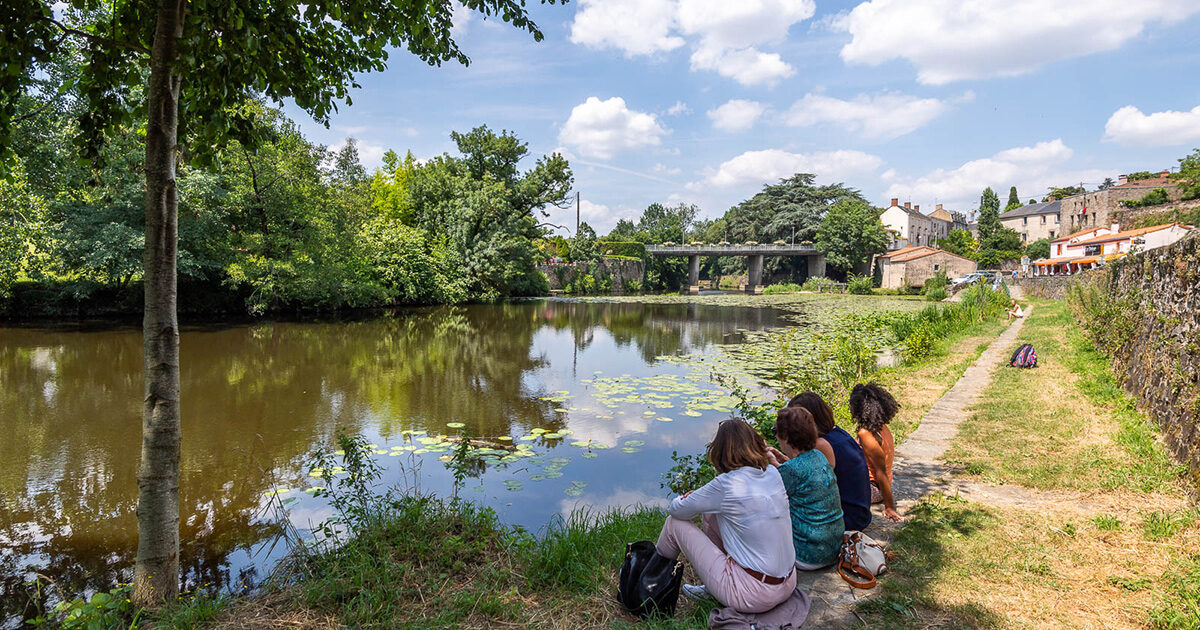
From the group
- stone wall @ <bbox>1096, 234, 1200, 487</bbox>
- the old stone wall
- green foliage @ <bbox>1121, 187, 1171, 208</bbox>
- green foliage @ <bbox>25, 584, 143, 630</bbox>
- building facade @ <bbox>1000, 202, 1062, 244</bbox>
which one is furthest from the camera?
building facade @ <bbox>1000, 202, 1062, 244</bbox>

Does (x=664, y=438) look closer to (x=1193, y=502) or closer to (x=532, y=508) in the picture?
(x=532, y=508)

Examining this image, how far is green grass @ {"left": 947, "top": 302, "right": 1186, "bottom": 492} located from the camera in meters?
→ 4.82

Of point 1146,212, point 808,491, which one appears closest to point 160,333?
point 808,491

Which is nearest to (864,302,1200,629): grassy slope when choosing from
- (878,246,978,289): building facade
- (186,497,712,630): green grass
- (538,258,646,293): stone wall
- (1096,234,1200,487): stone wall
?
(1096,234,1200,487): stone wall

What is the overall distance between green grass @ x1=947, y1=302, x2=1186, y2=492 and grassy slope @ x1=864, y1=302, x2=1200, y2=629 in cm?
2

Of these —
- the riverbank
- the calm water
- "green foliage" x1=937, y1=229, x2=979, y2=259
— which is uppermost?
"green foliage" x1=937, y1=229, x2=979, y2=259

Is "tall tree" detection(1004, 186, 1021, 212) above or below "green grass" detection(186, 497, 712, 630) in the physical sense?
above

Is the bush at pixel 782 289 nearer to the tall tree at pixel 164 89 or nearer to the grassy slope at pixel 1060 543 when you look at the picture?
the grassy slope at pixel 1060 543

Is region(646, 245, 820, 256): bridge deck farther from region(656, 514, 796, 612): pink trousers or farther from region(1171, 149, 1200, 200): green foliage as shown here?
region(656, 514, 796, 612): pink trousers

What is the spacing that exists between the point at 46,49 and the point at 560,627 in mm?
4240

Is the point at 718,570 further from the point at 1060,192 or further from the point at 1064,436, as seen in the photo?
the point at 1060,192

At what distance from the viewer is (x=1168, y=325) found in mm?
5777

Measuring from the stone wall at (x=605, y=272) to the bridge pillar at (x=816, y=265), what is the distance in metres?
18.9

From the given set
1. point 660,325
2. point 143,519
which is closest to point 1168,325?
point 143,519
